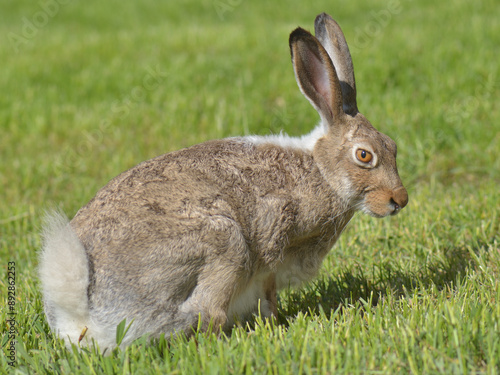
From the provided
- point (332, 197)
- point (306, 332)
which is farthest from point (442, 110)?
point (306, 332)

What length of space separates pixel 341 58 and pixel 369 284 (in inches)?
55.8

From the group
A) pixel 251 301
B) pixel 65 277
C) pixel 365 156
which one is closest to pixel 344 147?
pixel 365 156

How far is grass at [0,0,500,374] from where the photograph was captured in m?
2.87

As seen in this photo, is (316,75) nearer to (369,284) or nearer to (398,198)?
(398,198)

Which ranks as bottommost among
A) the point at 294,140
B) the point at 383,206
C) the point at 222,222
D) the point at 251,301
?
the point at 251,301

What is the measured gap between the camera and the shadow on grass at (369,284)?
12.7ft

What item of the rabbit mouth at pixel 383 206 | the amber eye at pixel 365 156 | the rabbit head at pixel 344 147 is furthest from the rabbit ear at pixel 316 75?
the rabbit mouth at pixel 383 206

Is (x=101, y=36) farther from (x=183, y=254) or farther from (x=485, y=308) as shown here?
(x=485, y=308)

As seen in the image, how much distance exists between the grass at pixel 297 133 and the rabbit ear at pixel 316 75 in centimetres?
107

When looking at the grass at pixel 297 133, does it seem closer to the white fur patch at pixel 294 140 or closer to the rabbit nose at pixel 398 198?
the rabbit nose at pixel 398 198

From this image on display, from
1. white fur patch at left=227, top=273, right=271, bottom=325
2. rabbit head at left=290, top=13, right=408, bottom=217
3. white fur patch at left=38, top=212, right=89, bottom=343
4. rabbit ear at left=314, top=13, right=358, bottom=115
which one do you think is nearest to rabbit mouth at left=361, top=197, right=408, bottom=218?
rabbit head at left=290, top=13, right=408, bottom=217

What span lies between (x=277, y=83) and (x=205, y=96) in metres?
0.88

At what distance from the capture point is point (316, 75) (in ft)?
12.3

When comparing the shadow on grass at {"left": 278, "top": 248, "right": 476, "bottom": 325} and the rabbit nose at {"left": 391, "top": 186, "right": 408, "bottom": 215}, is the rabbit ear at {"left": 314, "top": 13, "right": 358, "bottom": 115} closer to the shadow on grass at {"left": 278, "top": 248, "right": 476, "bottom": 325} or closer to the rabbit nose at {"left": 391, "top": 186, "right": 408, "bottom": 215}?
the rabbit nose at {"left": 391, "top": 186, "right": 408, "bottom": 215}
